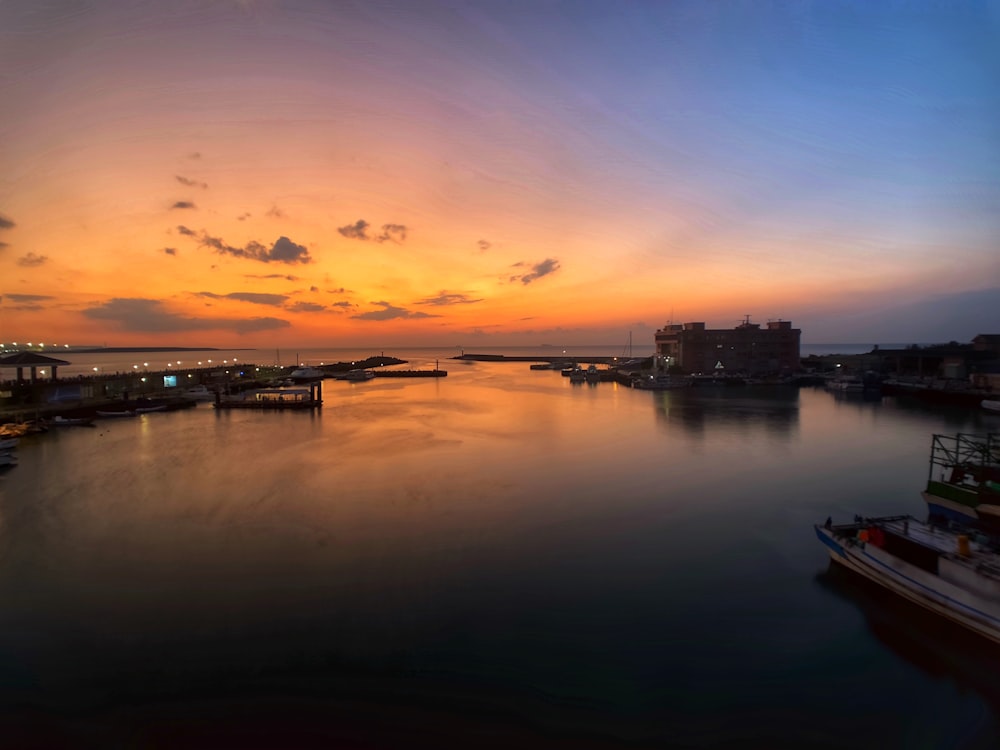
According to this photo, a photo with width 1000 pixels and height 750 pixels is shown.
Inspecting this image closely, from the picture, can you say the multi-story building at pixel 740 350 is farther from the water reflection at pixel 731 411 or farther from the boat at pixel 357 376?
the boat at pixel 357 376

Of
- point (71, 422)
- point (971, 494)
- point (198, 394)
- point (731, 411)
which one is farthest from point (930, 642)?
point (198, 394)

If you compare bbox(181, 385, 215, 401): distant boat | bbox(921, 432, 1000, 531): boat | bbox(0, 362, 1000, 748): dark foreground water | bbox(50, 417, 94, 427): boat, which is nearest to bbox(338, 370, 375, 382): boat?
bbox(181, 385, 215, 401): distant boat

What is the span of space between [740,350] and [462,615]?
152 ft

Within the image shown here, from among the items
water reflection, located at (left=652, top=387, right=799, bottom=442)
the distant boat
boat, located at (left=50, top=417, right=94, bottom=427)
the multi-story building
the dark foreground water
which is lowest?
the dark foreground water

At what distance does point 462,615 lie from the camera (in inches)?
258

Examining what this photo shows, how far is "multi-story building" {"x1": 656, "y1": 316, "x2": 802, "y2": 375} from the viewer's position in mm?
46500

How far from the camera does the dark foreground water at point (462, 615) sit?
4715 millimetres

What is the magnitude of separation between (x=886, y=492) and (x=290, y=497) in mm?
14206

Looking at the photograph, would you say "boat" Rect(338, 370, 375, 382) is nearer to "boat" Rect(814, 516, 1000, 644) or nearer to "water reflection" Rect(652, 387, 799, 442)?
"water reflection" Rect(652, 387, 799, 442)

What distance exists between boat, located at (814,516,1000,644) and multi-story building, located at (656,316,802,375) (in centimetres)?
4165

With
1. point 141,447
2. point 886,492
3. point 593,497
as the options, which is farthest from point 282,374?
point 886,492

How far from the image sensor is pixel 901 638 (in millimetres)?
5898

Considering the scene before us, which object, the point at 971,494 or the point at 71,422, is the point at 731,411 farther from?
the point at 71,422

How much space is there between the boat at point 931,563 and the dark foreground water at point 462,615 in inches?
11.2
